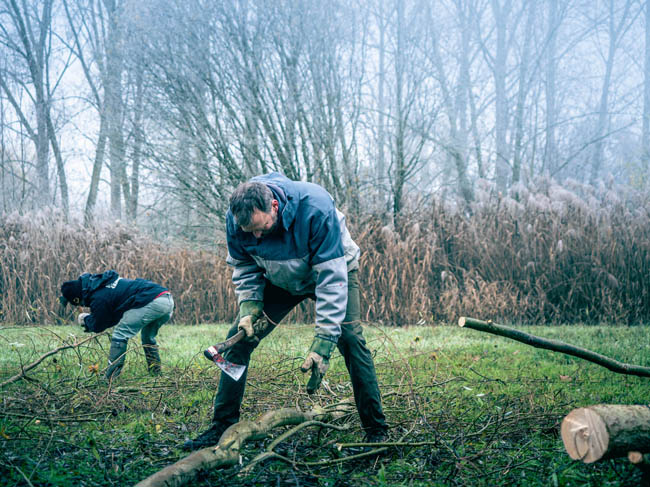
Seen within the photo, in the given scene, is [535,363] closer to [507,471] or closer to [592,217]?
[507,471]

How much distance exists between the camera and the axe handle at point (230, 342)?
9.88 ft

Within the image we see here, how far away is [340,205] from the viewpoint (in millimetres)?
9242

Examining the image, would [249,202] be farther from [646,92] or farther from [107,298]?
[646,92]

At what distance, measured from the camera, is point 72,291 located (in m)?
4.73

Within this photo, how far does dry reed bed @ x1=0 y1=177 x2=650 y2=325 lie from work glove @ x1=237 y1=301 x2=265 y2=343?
493cm

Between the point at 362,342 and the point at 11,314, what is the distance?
8059mm

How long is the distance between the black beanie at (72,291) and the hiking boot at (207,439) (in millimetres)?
2301

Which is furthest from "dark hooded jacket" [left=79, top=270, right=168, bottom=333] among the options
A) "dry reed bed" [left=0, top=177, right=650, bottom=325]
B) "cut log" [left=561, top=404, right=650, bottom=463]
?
"cut log" [left=561, top=404, right=650, bottom=463]

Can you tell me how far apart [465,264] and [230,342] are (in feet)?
20.7

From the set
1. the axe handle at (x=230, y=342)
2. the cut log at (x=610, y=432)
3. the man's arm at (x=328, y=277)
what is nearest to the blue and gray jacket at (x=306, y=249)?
the man's arm at (x=328, y=277)

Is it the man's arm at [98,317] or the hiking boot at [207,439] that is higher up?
the man's arm at [98,317]

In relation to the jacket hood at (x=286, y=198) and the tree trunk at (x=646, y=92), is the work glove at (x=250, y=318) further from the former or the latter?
the tree trunk at (x=646, y=92)

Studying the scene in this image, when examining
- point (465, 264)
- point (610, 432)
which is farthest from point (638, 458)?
point (465, 264)

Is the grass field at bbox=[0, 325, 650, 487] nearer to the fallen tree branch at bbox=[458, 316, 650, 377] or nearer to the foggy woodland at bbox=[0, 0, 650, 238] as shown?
the fallen tree branch at bbox=[458, 316, 650, 377]
